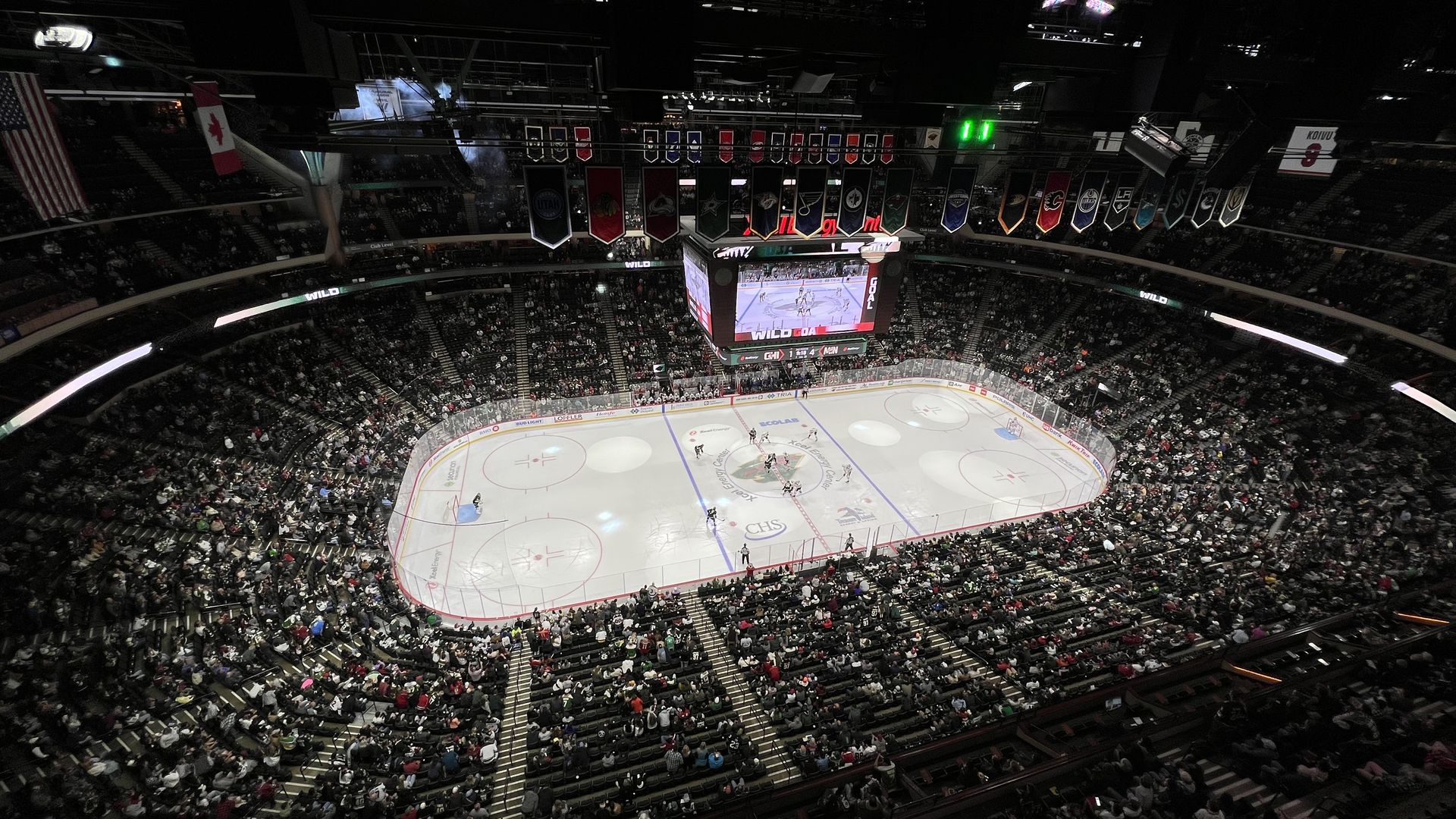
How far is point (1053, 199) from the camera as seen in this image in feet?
50.2

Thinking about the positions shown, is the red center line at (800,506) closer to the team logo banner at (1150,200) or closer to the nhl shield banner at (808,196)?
the nhl shield banner at (808,196)

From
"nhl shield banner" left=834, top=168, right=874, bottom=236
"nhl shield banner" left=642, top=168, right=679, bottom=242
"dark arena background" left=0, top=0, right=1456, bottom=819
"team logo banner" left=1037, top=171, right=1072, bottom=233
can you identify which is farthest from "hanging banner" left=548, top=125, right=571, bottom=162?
"team logo banner" left=1037, top=171, right=1072, bottom=233

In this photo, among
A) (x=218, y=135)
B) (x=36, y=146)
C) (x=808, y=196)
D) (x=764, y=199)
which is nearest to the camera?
(x=36, y=146)

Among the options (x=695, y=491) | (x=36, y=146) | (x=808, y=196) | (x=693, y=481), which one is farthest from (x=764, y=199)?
(x=36, y=146)

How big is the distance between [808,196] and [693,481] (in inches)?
483

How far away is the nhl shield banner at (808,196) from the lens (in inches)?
538

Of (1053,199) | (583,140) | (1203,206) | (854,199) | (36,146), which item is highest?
(583,140)

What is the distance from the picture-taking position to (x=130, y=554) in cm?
1400

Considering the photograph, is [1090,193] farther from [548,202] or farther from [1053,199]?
[548,202]

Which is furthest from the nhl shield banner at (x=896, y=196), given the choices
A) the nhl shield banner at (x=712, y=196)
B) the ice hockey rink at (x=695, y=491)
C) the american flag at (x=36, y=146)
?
the american flag at (x=36, y=146)

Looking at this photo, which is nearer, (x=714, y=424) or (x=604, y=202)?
(x=604, y=202)

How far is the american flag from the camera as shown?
898 cm

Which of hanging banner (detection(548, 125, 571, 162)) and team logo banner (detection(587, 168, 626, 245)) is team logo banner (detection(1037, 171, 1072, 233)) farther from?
hanging banner (detection(548, 125, 571, 162))

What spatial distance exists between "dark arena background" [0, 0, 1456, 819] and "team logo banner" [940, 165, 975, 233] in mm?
101
